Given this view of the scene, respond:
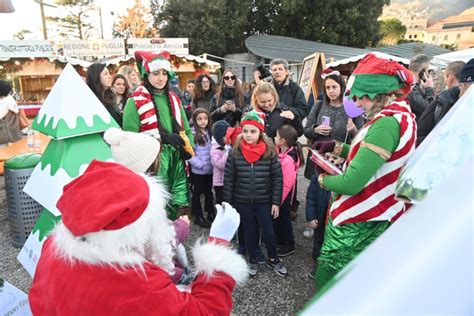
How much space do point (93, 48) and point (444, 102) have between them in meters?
17.6

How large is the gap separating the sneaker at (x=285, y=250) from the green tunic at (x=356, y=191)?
133 centimetres

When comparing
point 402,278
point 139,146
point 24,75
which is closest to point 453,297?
point 402,278

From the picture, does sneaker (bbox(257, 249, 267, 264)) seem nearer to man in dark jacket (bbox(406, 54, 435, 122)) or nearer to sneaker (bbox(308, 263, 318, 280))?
sneaker (bbox(308, 263, 318, 280))

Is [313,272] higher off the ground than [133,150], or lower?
lower

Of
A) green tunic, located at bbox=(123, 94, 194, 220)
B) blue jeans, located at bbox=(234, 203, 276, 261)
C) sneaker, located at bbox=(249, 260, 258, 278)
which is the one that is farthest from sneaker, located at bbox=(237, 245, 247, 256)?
green tunic, located at bbox=(123, 94, 194, 220)

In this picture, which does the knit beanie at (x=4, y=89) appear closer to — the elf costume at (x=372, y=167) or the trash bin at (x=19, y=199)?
the trash bin at (x=19, y=199)

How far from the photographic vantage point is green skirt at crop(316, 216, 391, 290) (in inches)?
70.2

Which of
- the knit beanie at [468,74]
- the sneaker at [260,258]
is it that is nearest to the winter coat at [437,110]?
the knit beanie at [468,74]

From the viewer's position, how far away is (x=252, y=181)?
295 cm

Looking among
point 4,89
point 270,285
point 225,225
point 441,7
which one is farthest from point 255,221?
point 441,7

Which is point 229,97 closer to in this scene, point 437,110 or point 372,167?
point 437,110

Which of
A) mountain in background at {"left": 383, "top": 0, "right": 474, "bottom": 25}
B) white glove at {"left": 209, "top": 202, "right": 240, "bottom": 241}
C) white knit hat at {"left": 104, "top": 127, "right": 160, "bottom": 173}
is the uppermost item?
mountain in background at {"left": 383, "top": 0, "right": 474, "bottom": 25}

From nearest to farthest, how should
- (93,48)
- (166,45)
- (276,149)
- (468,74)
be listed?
(468,74) < (276,149) < (166,45) < (93,48)

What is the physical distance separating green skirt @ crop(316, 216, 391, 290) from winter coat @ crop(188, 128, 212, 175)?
85.3 inches
